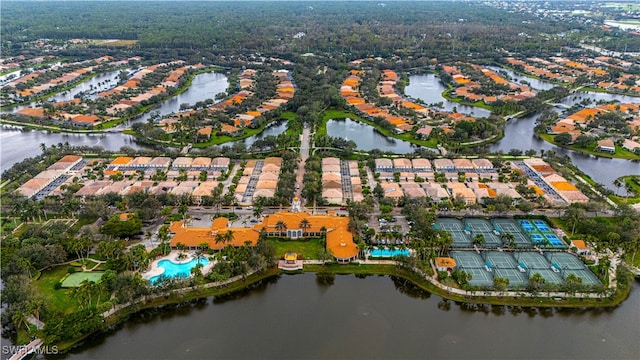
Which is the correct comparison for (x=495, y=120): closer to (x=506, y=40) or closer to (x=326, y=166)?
(x=326, y=166)

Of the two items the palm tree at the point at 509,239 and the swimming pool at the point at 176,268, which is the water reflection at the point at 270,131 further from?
the palm tree at the point at 509,239

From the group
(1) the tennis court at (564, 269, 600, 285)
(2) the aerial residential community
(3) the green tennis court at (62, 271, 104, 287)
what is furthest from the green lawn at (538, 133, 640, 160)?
(3) the green tennis court at (62, 271, 104, 287)

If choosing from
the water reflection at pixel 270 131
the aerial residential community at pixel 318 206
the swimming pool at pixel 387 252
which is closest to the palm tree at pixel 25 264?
the aerial residential community at pixel 318 206

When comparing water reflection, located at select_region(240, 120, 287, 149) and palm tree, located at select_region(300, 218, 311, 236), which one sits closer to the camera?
palm tree, located at select_region(300, 218, 311, 236)

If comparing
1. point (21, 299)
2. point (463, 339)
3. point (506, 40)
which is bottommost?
point (463, 339)

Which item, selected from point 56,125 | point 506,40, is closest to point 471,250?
point 56,125

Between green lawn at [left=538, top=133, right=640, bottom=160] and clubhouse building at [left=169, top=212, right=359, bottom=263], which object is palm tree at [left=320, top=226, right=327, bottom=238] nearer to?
clubhouse building at [left=169, top=212, right=359, bottom=263]

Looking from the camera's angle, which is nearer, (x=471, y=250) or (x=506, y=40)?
(x=471, y=250)
